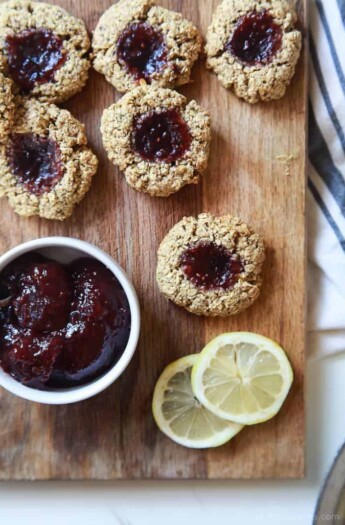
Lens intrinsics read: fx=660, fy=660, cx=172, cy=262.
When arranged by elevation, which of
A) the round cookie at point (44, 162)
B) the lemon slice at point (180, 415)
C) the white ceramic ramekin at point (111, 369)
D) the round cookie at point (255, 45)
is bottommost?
the lemon slice at point (180, 415)

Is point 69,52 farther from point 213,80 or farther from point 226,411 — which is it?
point 226,411

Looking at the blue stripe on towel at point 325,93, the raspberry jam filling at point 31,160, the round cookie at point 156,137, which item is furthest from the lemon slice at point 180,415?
the blue stripe on towel at point 325,93

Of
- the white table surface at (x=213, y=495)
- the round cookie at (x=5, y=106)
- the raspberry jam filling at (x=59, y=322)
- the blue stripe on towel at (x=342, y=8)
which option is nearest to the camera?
the raspberry jam filling at (x=59, y=322)

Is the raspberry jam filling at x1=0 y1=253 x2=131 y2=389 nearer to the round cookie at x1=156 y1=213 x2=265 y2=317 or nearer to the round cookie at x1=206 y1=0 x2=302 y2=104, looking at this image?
the round cookie at x1=156 y1=213 x2=265 y2=317

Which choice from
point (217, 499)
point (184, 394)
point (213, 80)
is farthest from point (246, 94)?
point (217, 499)

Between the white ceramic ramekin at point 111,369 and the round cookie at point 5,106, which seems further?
the round cookie at point 5,106

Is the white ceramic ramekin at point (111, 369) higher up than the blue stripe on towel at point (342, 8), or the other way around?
the blue stripe on towel at point (342, 8)

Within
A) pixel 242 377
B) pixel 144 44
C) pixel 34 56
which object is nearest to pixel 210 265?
pixel 242 377

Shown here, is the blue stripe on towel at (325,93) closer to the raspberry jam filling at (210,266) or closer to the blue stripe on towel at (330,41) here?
the blue stripe on towel at (330,41)
